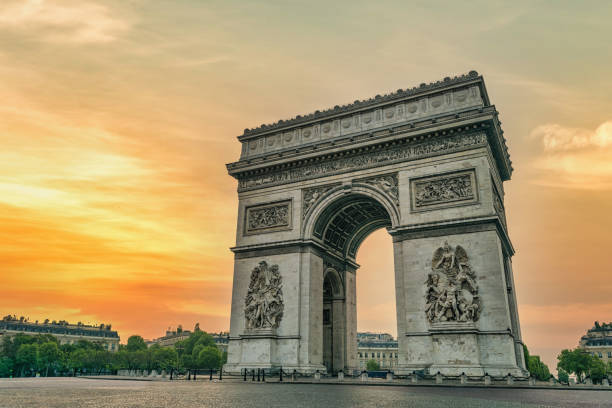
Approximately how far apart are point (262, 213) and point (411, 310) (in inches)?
424

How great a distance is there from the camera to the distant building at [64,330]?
324ft

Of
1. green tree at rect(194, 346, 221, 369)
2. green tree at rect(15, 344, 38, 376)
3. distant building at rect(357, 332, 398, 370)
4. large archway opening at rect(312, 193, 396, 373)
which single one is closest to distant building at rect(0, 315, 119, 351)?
green tree at rect(15, 344, 38, 376)

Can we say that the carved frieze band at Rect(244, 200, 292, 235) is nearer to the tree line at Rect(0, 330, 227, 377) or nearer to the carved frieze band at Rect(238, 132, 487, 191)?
the carved frieze band at Rect(238, 132, 487, 191)

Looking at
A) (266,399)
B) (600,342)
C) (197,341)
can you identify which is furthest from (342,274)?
(600,342)

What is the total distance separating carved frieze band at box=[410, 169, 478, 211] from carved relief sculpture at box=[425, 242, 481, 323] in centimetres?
224

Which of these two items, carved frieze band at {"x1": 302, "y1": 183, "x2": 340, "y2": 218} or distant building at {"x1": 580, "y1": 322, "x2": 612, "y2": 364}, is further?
distant building at {"x1": 580, "y1": 322, "x2": 612, "y2": 364}

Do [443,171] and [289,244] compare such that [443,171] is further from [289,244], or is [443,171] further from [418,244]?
[289,244]

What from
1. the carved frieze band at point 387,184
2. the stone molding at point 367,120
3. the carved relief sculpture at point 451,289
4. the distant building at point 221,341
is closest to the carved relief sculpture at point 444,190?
the carved frieze band at point 387,184

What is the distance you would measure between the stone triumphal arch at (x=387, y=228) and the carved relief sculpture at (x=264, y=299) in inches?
2.4

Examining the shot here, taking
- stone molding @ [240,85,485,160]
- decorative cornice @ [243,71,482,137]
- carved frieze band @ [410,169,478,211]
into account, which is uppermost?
decorative cornice @ [243,71,482,137]

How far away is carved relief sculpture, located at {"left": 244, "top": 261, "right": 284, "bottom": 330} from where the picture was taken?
82.4 feet

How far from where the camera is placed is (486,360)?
19.6m

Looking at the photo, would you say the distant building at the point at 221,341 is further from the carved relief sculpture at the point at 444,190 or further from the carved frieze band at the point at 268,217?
the carved relief sculpture at the point at 444,190

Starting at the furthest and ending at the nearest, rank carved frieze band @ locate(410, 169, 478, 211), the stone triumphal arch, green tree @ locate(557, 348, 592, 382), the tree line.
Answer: the tree line → green tree @ locate(557, 348, 592, 382) → carved frieze band @ locate(410, 169, 478, 211) → the stone triumphal arch
